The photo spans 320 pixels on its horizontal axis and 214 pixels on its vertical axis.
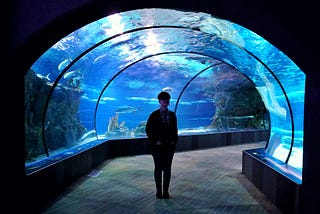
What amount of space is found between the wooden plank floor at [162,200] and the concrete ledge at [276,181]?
6.7 inches

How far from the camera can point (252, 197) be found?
19.4 feet

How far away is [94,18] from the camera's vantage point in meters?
3.98

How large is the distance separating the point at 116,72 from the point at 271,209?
8.02 meters

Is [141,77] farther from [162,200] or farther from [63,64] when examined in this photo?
[162,200]

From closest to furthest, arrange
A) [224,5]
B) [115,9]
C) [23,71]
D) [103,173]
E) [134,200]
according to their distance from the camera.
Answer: [224,5] → [115,9] → [23,71] → [134,200] → [103,173]

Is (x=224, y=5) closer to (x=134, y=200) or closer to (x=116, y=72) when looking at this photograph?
(x=134, y=200)

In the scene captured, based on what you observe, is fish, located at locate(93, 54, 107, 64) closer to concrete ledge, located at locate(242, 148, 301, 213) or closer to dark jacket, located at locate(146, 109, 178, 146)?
dark jacket, located at locate(146, 109, 178, 146)

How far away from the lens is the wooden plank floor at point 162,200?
5121mm

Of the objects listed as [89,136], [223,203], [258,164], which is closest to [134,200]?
[223,203]

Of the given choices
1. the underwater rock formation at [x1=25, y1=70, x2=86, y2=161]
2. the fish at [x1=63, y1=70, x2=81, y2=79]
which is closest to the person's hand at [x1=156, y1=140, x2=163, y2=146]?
the underwater rock formation at [x1=25, y1=70, x2=86, y2=161]

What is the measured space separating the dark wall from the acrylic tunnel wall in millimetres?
1457

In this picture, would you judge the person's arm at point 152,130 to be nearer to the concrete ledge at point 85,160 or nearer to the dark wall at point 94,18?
the concrete ledge at point 85,160

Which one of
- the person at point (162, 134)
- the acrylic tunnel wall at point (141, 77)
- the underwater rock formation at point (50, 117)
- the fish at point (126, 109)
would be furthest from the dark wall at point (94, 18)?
the fish at point (126, 109)

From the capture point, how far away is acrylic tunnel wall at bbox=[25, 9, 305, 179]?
6406 mm
